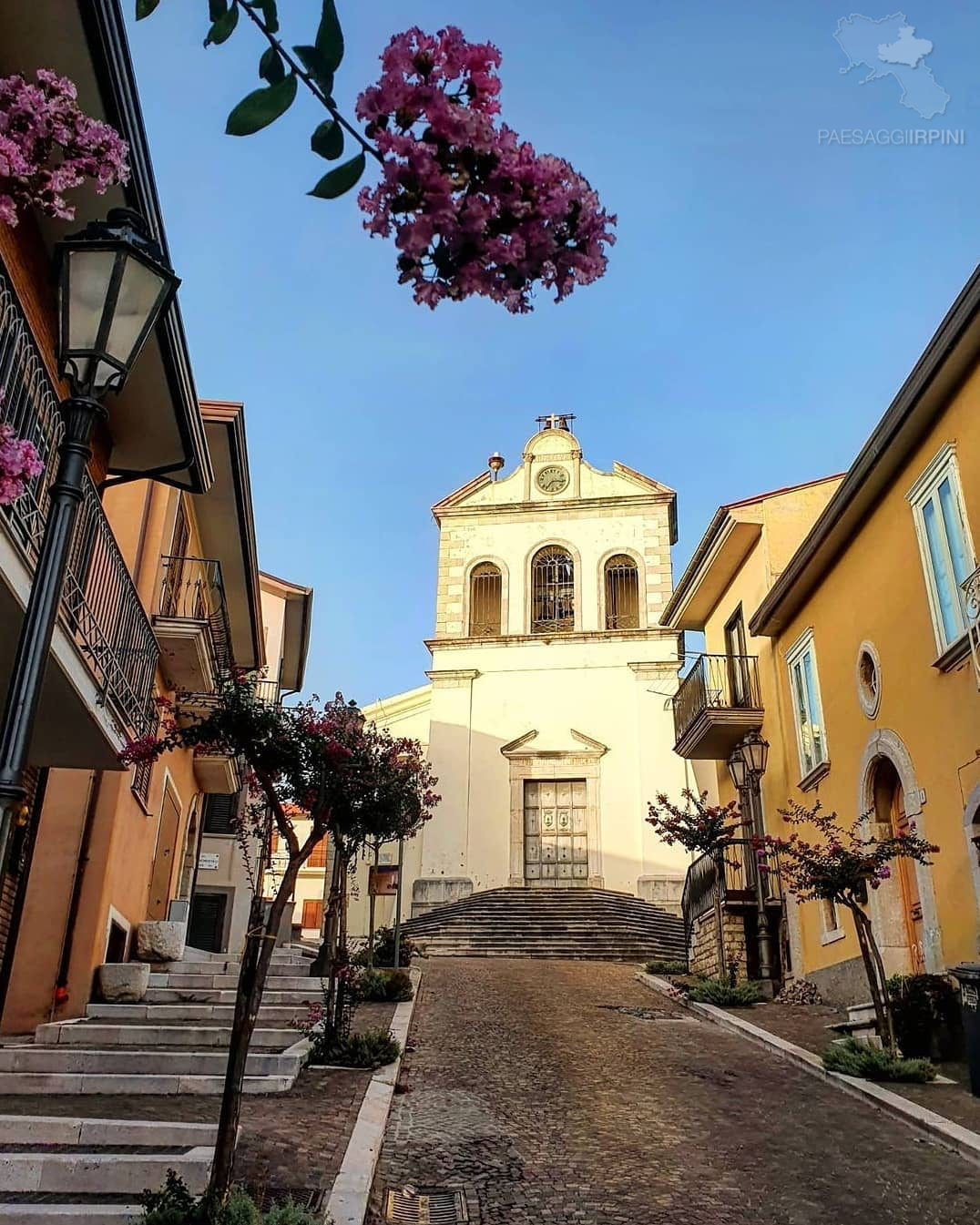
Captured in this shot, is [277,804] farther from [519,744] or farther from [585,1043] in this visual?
[519,744]

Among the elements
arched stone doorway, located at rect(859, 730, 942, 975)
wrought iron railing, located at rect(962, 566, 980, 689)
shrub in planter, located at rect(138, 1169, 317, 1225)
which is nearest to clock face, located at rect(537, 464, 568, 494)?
arched stone doorway, located at rect(859, 730, 942, 975)

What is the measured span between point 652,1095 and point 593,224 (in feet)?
25.6

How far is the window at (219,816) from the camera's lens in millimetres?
25844

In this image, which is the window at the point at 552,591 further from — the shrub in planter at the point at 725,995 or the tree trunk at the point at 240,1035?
the tree trunk at the point at 240,1035

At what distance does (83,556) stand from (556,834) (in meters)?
23.3

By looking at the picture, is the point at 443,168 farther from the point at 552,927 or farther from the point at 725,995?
the point at 552,927

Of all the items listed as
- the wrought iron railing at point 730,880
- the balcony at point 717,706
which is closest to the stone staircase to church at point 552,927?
the wrought iron railing at point 730,880

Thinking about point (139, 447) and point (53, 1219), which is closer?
point (53, 1219)

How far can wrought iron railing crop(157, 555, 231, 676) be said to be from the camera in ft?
41.0

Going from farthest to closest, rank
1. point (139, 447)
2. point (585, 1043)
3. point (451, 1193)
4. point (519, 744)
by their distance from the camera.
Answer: point (519, 744) → point (585, 1043) → point (139, 447) → point (451, 1193)

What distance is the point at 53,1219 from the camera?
4629 mm

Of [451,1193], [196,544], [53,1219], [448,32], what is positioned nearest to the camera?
[448,32]

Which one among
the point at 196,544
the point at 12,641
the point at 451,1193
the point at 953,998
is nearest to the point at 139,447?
the point at 12,641

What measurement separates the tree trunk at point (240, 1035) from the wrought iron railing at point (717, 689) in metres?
12.6
